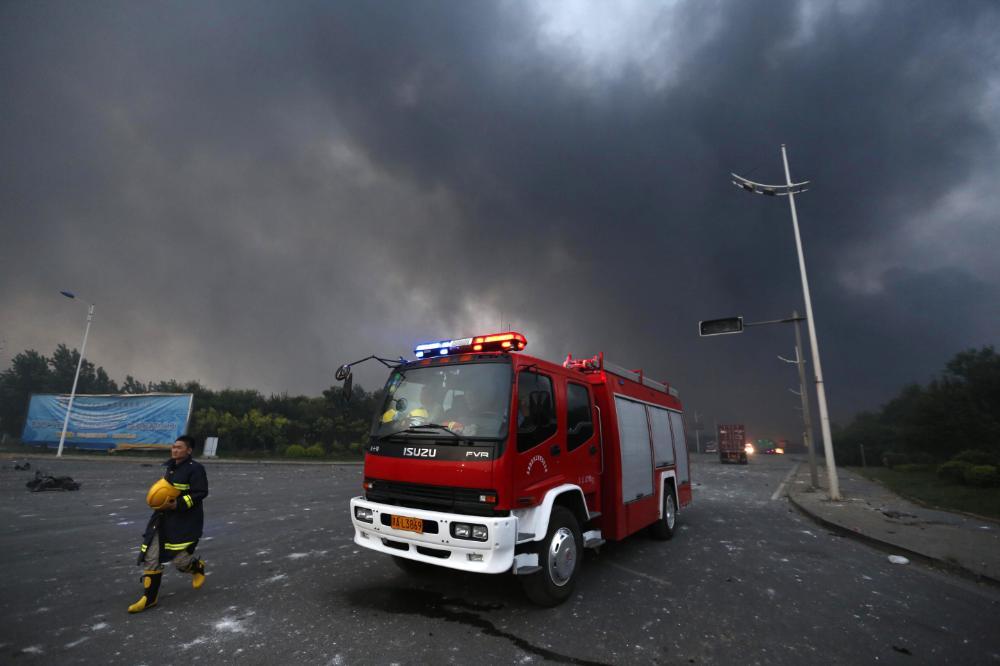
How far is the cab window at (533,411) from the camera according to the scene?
14.7ft

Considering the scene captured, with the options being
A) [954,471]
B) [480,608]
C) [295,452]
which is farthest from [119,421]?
[954,471]

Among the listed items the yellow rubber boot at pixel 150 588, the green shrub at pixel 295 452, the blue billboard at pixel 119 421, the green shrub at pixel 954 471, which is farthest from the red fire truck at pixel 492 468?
the blue billboard at pixel 119 421

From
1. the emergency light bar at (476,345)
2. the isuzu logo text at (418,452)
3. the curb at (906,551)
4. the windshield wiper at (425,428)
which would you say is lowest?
the curb at (906,551)

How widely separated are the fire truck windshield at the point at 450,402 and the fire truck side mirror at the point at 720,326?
11896 mm

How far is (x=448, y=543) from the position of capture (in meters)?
4.13

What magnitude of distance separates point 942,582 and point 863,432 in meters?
87.9

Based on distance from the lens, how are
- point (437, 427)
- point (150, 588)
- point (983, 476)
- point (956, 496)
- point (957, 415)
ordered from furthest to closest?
point (957, 415) < point (983, 476) < point (956, 496) < point (437, 427) < point (150, 588)

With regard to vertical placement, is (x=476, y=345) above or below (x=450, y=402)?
above

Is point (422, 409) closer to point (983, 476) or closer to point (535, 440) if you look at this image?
point (535, 440)

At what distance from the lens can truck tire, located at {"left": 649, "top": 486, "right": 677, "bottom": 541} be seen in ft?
25.7

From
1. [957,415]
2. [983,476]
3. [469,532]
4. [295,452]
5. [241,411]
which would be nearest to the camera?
[469,532]

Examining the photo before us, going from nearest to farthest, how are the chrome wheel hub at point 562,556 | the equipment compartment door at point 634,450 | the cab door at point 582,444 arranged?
the chrome wheel hub at point 562,556
the cab door at point 582,444
the equipment compartment door at point 634,450

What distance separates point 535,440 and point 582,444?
110 cm

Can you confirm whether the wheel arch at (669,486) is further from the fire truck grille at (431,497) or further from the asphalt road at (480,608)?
the fire truck grille at (431,497)
